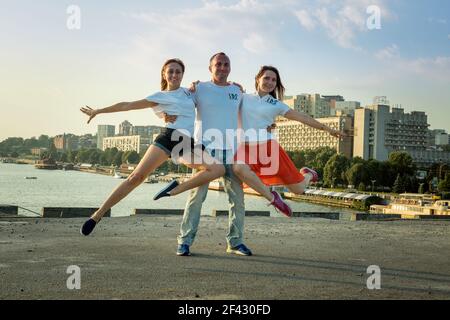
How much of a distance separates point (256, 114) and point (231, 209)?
1357 mm

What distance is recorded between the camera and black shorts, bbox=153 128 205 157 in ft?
24.0

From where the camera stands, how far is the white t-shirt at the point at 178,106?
24.1 feet

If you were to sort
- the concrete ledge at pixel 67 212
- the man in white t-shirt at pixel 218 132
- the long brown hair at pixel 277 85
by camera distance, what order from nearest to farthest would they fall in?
the man in white t-shirt at pixel 218 132 < the long brown hair at pixel 277 85 < the concrete ledge at pixel 67 212

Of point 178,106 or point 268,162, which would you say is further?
point 268,162

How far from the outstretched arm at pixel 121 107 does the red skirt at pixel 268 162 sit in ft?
4.59

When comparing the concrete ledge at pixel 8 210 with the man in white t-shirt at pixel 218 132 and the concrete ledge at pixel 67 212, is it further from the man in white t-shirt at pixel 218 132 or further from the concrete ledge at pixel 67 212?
the man in white t-shirt at pixel 218 132

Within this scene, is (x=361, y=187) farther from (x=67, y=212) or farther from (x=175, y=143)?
(x=175, y=143)

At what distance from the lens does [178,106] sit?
736cm

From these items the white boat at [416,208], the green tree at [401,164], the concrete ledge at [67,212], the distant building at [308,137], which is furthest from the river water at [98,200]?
the distant building at [308,137]

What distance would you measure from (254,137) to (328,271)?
2.21 meters

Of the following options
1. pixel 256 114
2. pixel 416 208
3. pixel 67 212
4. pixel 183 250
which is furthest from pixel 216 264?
pixel 416 208
